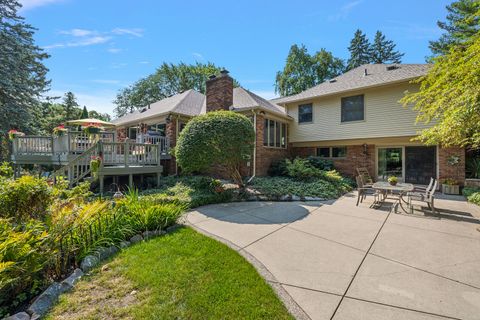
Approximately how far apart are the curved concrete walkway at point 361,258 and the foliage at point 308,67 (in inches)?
1004

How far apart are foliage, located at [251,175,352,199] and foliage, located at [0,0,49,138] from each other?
1553cm

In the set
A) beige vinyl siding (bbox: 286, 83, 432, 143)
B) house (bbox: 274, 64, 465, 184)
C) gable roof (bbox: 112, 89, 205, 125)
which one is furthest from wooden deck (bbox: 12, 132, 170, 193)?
beige vinyl siding (bbox: 286, 83, 432, 143)

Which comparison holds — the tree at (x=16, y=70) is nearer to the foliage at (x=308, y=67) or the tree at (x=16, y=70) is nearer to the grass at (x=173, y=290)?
the grass at (x=173, y=290)

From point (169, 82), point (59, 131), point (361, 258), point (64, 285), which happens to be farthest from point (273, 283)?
point (169, 82)

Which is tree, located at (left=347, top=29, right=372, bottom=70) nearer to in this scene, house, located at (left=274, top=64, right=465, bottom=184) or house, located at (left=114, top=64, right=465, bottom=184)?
house, located at (left=274, top=64, right=465, bottom=184)

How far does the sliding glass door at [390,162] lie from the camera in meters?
11.4

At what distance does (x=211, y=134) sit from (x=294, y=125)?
7311 mm

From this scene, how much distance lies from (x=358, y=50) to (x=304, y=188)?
30.5 m

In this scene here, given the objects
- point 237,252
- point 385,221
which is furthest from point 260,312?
point 385,221

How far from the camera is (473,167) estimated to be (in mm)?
9320

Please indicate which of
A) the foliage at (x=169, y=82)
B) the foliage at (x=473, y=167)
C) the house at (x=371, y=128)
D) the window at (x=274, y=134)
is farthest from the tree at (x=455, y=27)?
the foliage at (x=169, y=82)

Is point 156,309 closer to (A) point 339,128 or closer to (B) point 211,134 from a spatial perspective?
(B) point 211,134

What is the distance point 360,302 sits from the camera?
2434mm

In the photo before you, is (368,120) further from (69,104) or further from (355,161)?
(69,104)
